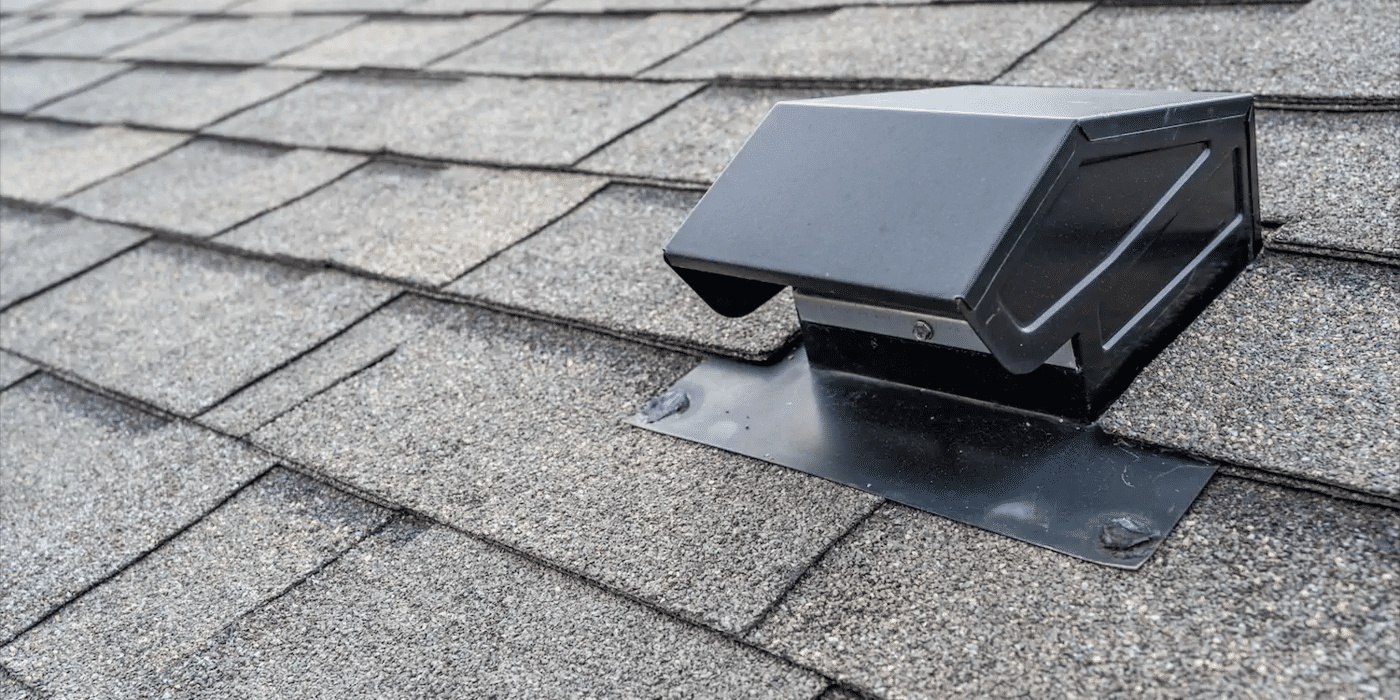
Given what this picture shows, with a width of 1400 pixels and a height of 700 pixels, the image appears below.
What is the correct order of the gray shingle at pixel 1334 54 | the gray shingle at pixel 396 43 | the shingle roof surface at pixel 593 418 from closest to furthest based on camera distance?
1. the shingle roof surface at pixel 593 418
2. the gray shingle at pixel 1334 54
3. the gray shingle at pixel 396 43

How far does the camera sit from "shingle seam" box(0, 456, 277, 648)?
76.5 inches

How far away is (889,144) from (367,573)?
1026 millimetres

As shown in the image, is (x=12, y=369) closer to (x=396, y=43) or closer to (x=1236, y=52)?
(x=396, y=43)

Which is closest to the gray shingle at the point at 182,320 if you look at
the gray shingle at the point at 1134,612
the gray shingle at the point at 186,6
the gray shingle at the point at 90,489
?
the gray shingle at the point at 90,489

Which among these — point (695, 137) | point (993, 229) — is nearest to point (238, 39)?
point (695, 137)

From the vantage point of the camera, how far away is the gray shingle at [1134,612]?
3.93 ft

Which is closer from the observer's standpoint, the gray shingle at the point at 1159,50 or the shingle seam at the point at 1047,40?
A: the gray shingle at the point at 1159,50

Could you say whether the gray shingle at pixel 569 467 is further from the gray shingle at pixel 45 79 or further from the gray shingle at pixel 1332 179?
the gray shingle at pixel 45 79

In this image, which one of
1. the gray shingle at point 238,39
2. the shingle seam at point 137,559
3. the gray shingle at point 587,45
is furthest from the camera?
the gray shingle at point 238,39

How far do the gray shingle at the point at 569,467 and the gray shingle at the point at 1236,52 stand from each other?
4.03ft

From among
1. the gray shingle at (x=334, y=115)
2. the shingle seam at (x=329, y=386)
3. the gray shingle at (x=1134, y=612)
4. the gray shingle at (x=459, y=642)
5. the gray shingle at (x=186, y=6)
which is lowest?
the gray shingle at (x=459, y=642)

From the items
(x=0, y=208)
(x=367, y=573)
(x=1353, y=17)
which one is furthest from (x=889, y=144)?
(x=0, y=208)

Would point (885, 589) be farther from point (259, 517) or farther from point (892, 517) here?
point (259, 517)

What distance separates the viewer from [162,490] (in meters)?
2.20
